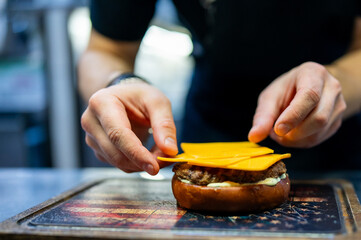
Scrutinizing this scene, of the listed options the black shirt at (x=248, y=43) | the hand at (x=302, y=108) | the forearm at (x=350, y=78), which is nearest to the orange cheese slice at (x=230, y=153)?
the hand at (x=302, y=108)

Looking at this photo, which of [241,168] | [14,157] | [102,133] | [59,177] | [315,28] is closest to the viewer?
[241,168]

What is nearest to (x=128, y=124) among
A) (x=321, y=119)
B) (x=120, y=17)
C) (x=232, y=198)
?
(x=232, y=198)

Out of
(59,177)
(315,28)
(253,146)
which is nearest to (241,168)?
(253,146)

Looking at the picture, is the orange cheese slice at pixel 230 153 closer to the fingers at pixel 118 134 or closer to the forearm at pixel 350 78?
the fingers at pixel 118 134

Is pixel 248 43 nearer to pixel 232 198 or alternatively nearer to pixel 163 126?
pixel 163 126

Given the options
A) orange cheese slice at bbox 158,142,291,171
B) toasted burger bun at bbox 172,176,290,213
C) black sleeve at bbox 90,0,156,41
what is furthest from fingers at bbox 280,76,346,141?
black sleeve at bbox 90,0,156,41

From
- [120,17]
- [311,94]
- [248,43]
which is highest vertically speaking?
[120,17]

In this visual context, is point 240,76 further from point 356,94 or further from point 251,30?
point 356,94
